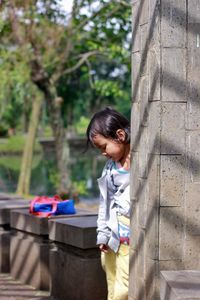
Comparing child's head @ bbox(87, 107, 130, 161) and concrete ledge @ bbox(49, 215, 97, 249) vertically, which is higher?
child's head @ bbox(87, 107, 130, 161)

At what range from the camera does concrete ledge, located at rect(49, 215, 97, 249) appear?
4879mm

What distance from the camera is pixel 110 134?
4.24 metres

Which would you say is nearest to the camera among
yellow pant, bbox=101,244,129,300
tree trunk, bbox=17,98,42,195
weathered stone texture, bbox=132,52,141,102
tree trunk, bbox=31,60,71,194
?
weathered stone texture, bbox=132,52,141,102

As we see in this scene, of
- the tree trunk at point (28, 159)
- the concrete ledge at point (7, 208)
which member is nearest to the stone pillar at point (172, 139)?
the concrete ledge at point (7, 208)

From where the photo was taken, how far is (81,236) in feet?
16.0

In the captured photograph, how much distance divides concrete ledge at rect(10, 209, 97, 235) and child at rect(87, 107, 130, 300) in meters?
1.44

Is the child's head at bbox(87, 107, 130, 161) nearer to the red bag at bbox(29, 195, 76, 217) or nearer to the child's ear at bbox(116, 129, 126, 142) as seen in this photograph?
the child's ear at bbox(116, 129, 126, 142)

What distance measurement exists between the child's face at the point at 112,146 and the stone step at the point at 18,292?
69.5 inches

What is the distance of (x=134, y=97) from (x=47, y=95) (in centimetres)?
1217

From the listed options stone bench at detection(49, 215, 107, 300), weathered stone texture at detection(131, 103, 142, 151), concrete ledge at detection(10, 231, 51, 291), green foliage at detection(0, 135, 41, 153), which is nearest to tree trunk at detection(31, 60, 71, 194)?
concrete ledge at detection(10, 231, 51, 291)

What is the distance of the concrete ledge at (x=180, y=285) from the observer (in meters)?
2.96

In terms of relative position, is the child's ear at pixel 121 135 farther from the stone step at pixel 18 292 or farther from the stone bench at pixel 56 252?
the stone step at pixel 18 292

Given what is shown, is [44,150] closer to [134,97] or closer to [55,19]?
[55,19]

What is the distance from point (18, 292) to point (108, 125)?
2212mm
